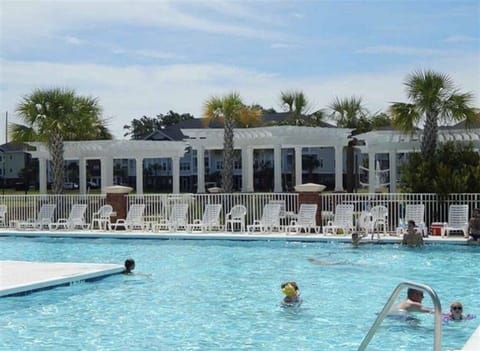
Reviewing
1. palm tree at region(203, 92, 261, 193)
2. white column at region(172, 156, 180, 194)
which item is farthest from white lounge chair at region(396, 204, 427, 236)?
white column at region(172, 156, 180, 194)

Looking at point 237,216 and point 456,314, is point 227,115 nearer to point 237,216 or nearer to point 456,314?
point 237,216

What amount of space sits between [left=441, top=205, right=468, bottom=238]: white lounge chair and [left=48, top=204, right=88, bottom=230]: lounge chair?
11.5 m

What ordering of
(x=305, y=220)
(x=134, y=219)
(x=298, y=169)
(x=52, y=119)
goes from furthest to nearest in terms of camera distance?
(x=298, y=169) < (x=52, y=119) < (x=134, y=219) < (x=305, y=220)

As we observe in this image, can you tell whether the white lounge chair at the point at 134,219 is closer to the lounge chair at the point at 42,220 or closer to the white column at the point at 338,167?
the lounge chair at the point at 42,220

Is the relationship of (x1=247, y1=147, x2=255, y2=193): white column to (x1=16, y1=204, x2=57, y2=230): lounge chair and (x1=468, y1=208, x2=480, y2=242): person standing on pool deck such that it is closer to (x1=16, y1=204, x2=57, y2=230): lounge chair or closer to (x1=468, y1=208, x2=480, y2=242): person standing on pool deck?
Result: (x1=16, y1=204, x2=57, y2=230): lounge chair

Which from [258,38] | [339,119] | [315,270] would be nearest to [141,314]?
[315,270]

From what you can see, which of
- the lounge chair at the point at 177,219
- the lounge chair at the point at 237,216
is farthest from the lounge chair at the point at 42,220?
the lounge chair at the point at 237,216

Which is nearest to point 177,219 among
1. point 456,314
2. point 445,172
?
point 445,172

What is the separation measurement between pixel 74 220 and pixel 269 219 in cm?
664

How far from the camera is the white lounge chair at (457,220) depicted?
67.5ft

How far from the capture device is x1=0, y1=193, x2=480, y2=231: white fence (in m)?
22.1

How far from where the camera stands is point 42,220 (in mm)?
25062

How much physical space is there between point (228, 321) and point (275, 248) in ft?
30.8

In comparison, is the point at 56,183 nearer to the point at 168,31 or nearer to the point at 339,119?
the point at 168,31
